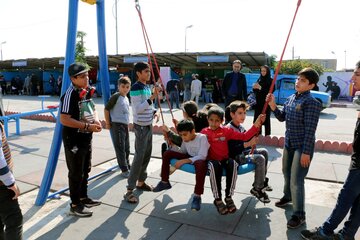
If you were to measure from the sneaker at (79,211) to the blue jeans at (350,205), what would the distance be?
8.55 ft

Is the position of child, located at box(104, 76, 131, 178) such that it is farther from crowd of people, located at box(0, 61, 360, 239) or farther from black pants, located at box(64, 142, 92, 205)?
black pants, located at box(64, 142, 92, 205)

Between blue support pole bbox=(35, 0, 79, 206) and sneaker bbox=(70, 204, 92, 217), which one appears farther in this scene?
blue support pole bbox=(35, 0, 79, 206)

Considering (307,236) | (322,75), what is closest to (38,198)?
(307,236)

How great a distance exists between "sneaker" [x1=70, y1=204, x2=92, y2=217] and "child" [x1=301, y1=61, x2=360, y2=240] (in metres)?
2.51

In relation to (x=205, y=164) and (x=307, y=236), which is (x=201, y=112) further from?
(x=307, y=236)

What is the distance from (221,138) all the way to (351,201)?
142 centimetres

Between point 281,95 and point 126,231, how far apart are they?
46.3 ft

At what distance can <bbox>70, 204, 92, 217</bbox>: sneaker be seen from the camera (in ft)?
11.2

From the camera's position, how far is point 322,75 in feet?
71.6

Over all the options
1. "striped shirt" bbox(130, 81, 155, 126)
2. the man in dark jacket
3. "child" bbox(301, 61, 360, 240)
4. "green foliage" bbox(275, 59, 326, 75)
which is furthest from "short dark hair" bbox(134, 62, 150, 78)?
"green foliage" bbox(275, 59, 326, 75)

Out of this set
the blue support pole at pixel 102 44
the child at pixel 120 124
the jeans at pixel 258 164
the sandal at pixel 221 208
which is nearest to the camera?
the sandal at pixel 221 208

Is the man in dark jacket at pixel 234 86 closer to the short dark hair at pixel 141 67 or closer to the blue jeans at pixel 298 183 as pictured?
the short dark hair at pixel 141 67

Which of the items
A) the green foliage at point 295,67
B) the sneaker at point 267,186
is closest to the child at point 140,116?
the sneaker at point 267,186

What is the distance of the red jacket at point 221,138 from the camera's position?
11.2 feet
